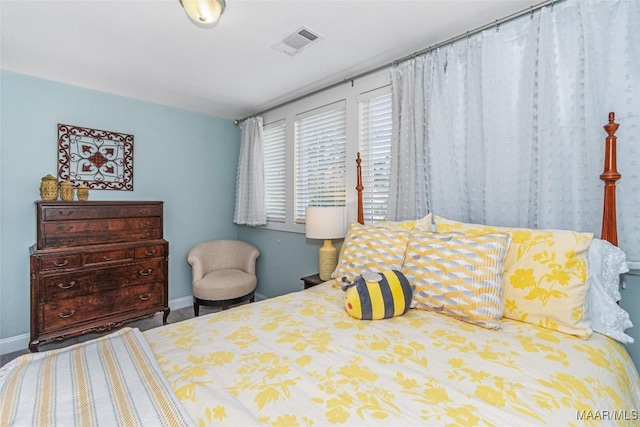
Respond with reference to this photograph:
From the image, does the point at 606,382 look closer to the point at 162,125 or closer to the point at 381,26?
the point at 381,26

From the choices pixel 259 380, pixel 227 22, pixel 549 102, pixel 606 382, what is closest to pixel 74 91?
pixel 227 22

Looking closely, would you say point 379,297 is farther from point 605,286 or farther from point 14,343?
point 14,343

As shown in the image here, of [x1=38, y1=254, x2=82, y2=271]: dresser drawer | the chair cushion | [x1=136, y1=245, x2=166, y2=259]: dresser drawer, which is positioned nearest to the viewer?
[x1=38, y1=254, x2=82, y2=271]: dresser drawer

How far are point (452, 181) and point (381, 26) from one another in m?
1.12

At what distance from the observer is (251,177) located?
148 inches

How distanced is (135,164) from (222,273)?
60.1 inches

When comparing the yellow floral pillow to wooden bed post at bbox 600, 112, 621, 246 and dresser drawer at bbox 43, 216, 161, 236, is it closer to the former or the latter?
wooden bed post at bbox 600, 112, 621, 246

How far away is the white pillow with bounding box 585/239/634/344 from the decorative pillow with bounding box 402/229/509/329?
1.21 ft

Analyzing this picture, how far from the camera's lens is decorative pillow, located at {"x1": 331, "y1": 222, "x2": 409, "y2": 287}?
1.77 metres

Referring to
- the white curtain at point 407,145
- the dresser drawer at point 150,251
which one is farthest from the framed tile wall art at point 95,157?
the white curtain at point 407,145

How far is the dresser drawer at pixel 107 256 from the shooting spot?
8.38ft

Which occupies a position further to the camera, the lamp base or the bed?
the lamp base

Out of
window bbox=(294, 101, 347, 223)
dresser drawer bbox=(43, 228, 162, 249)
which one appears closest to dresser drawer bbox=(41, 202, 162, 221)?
dresser drawer bbox=(43, 228, 162, 249)

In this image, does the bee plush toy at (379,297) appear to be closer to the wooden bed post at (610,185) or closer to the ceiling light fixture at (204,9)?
the wooden bed post at (610,185)
